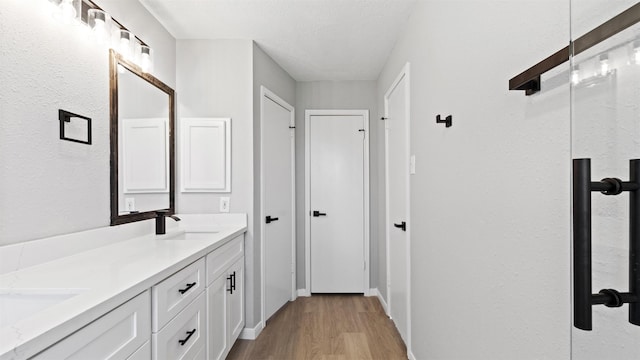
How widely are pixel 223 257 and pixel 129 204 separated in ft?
2.23

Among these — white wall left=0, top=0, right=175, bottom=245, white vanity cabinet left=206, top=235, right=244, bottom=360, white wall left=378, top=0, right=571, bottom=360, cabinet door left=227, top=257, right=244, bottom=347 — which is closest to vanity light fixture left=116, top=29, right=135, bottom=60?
white wall left=0, top=0, right=175, bottom=245

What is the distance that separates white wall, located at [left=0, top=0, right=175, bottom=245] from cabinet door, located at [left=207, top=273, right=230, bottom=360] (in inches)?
29.6

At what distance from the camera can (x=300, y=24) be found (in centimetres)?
246

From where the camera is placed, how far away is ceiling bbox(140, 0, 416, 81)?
220cm

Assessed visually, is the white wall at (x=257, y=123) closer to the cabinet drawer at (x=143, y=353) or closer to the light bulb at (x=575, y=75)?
the cabinet drawer at (x=143, y=353)

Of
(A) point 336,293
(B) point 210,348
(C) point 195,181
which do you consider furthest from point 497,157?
(A) point 336,293

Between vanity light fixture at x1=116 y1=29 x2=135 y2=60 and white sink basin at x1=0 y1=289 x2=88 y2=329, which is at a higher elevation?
vanity light fixture at x1=116 y1=29 x2=135 y2=60

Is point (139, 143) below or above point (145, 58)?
below

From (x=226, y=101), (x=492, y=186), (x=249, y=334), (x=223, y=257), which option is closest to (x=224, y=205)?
(x=223, y=257)

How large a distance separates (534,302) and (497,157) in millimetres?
485

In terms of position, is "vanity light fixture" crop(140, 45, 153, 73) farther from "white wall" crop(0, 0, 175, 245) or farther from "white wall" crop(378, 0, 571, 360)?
"white wall" crop(378, 0, 571, 360)

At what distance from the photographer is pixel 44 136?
146cm

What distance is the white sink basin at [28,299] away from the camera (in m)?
1.08

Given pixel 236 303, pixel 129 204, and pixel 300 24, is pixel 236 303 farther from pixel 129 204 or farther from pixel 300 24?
pixel 300 24
